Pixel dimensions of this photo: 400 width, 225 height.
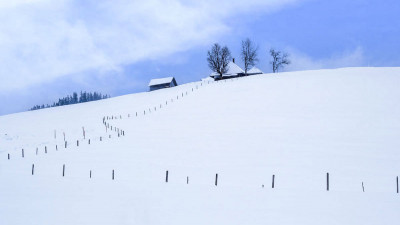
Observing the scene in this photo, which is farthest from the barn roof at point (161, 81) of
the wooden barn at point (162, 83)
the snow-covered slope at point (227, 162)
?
the snow-covered slope at point (227, 162)

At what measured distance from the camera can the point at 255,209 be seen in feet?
40.8

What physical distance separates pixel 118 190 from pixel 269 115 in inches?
1002

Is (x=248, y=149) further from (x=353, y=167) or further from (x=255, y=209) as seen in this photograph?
(x=255, y=209)

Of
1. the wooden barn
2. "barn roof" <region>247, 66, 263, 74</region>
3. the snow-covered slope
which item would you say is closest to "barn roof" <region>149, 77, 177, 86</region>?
the wooden barn

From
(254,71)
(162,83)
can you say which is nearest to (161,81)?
(162,83)

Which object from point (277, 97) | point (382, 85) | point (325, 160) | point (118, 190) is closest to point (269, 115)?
point (277, 97)

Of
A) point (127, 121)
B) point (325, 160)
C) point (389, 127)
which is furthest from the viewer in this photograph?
point (127, 121)

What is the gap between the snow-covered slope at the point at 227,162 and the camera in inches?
475

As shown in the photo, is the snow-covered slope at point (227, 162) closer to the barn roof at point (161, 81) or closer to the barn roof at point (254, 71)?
the barn roof at point (161, 81)

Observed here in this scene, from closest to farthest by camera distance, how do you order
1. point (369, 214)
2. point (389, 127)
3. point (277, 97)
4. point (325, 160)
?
1. point (369, 214)
2. point (325, 160)
3. point (389, 127)
4. point (277, 97)

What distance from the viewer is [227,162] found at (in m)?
22.1

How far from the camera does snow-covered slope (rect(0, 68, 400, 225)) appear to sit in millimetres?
12062

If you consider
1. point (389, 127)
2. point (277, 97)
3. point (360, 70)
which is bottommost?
point (389, 127)

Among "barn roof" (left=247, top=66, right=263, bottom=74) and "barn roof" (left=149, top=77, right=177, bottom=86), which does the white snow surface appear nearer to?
"barn roof" (left=149, top=77, right=177, bottom=86)
